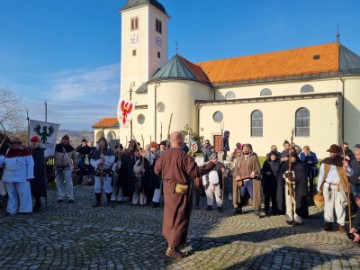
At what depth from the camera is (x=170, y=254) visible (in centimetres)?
449

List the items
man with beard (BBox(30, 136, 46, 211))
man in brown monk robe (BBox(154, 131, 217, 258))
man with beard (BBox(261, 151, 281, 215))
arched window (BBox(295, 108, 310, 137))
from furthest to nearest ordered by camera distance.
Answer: arched window (BBox(295, 108, 310, 137)), man with beard (BBox(30, 136, 46, 211)), man with beard (BBox(261, 151, 281, 215)), man in brown monk robe (BBox(154, 131, 217, 258))

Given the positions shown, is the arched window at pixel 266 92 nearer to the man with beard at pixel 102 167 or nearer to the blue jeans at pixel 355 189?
the blue jeans at pixel 355 189

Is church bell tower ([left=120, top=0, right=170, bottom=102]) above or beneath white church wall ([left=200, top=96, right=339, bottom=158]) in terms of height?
above

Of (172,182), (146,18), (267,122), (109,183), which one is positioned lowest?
(109,183)

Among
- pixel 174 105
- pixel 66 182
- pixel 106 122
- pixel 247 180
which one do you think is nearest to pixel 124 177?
pixel 66 182

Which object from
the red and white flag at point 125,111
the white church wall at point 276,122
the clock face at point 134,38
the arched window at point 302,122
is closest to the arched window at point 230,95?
the white church wall at point 276,122

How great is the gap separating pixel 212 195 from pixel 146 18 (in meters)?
33.3

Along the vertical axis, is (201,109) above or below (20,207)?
above

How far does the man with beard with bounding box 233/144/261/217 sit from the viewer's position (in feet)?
24.2

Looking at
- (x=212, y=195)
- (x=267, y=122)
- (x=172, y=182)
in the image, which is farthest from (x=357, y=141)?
(x=172, y=182)

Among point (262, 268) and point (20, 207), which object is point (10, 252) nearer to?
point (20, 207)

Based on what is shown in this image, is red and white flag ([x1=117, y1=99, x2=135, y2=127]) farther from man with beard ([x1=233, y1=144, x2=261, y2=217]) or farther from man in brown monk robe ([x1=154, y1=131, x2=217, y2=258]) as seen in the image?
man in brown monk robe ([x1=154, y1=131, x2=217, y2=258])

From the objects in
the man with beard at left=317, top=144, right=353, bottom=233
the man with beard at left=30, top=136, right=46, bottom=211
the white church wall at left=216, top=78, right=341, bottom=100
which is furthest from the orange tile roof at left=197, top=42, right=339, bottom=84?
the man with beard at left=30, top=136, right=46, bottom=211

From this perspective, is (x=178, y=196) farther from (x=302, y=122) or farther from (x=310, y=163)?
(x=302, y=122)
